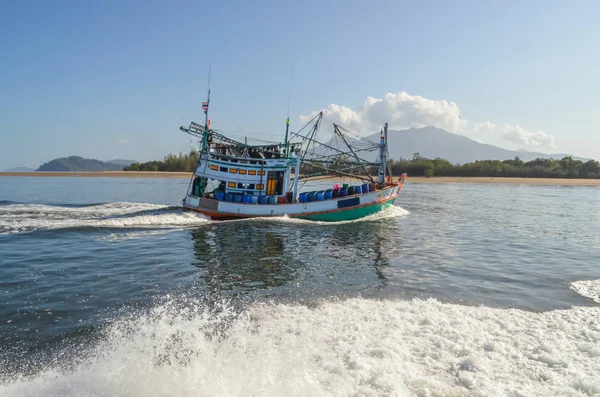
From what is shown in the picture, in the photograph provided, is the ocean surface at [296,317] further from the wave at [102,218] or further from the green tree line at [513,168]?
the green tree line at [513,168]

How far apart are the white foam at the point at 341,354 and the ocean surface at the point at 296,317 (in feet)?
0.12

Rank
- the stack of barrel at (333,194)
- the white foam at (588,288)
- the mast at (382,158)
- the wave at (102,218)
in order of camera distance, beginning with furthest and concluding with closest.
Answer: the mast at (382,158) → the stack of barrel at (333,194) → the wave at (102,218) → the white foam at (588,288)

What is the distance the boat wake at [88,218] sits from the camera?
74.6 feet

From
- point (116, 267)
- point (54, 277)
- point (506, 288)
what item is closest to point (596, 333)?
point (506, 288)

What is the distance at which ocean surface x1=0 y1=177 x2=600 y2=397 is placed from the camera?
21.2 ft

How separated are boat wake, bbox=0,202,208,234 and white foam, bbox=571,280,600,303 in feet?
68.4

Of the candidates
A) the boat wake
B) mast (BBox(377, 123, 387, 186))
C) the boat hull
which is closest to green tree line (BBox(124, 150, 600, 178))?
the boat wake

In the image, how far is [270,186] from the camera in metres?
28.8

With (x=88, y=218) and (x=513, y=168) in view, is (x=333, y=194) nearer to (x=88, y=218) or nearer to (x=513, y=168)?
(x=88, y=218)

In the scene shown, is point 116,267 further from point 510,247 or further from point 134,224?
point 510,247

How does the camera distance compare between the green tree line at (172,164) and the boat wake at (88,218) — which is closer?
the boat wake at (88,218)

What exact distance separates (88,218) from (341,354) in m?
24.4

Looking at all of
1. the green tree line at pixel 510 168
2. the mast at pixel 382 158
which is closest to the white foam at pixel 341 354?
the mast at pixel 382 158

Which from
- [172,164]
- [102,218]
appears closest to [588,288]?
[102,218]
